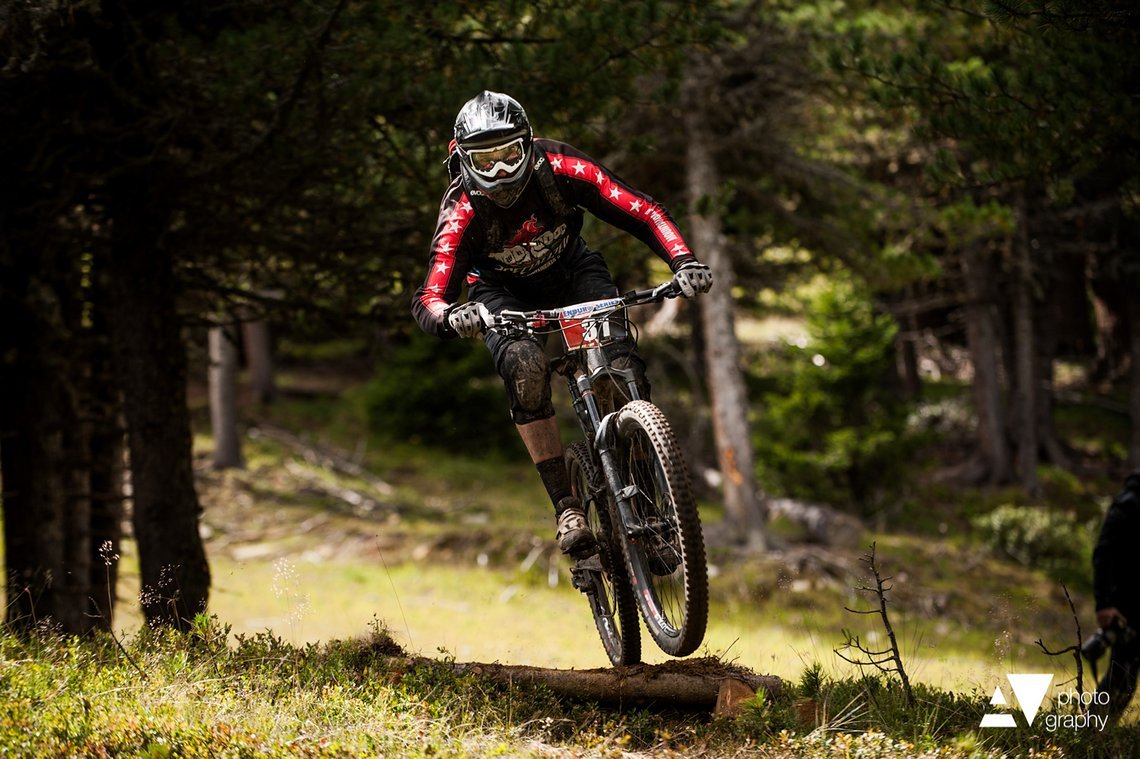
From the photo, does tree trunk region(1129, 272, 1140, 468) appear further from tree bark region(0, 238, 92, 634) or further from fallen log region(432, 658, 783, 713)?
tree bark region(0, 238, 92, 634)

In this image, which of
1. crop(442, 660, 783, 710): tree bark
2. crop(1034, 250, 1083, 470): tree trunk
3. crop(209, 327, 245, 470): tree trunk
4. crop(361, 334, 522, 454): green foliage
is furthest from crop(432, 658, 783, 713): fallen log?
crop(1034, 250, 1083, 470): tree trunk

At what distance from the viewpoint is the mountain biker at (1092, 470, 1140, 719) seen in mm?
6871

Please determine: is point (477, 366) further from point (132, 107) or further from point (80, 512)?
point (132, 107)

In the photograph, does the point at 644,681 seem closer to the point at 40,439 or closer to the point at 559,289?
the point at 559,289

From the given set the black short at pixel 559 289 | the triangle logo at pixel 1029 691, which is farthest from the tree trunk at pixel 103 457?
the triangle logo at pixel 1029 691

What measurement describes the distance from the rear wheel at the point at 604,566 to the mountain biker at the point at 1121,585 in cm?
315

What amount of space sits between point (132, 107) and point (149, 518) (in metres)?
3.51

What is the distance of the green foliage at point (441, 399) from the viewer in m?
24.0

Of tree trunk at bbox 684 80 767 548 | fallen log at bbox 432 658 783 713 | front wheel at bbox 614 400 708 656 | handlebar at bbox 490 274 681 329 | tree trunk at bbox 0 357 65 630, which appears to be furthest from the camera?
tree trunk at bbox 684 80 767 548

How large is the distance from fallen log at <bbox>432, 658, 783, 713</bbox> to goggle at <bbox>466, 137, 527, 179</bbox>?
275 centimetres

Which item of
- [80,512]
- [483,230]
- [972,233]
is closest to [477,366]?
[972,233]

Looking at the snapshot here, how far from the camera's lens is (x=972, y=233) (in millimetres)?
15281

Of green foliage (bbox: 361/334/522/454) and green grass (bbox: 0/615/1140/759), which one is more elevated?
green foliage (bbox: 361/334/522/454)

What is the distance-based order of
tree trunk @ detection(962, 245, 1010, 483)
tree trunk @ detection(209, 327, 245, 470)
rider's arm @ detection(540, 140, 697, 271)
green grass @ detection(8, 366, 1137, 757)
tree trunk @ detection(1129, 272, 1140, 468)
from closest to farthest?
1. green grass @ detection(8, 366, 1137, 757)
2. rider's arm @ detection(540, 140, 697, 271)
3. tree trunk @ detection(209, 327, 245, 470)
4. tree trunk @ detection(1129, 272, 1140, 468)
5. tree trunk @ detection(962, 245, 1010, 483)
